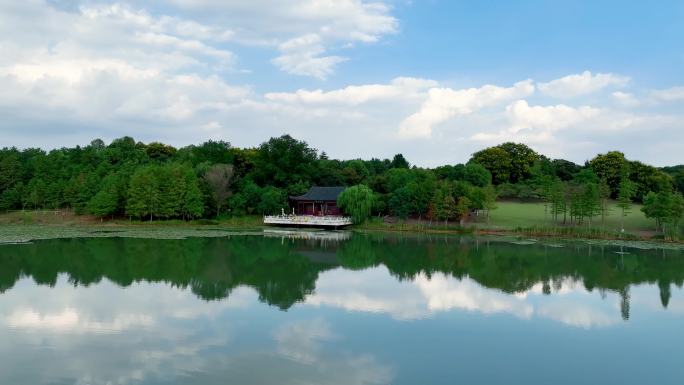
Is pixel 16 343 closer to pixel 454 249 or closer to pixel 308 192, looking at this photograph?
pixel 454 249

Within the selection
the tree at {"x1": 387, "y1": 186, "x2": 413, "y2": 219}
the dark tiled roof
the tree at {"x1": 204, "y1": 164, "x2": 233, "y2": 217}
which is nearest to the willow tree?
the tree at {"x1": 387, "y1": 186, "x2": 413, "y2": 219}

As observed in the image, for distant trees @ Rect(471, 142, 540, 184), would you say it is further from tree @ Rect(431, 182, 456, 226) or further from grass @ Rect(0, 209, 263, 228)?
grass @ Rect(0, 209, 263, 228)

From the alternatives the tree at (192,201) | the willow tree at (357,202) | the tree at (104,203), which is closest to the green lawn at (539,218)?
the willow tree at (357,202)

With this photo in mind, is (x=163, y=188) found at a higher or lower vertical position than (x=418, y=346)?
higher

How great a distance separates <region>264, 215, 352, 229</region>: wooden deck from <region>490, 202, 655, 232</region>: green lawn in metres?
12.1

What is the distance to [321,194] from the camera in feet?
148

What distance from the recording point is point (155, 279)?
707 inches

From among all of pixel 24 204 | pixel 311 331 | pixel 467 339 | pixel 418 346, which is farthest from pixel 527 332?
pixel 24 204

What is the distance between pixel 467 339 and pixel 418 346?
1.37 m

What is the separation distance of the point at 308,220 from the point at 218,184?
9.32 m

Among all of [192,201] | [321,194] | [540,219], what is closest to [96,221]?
[192,201]

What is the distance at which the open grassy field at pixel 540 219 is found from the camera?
3681 centimetres

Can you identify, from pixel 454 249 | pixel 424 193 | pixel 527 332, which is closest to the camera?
pixel 527 332

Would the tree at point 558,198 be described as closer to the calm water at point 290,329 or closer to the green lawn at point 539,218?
the green lawn at point 539,218
